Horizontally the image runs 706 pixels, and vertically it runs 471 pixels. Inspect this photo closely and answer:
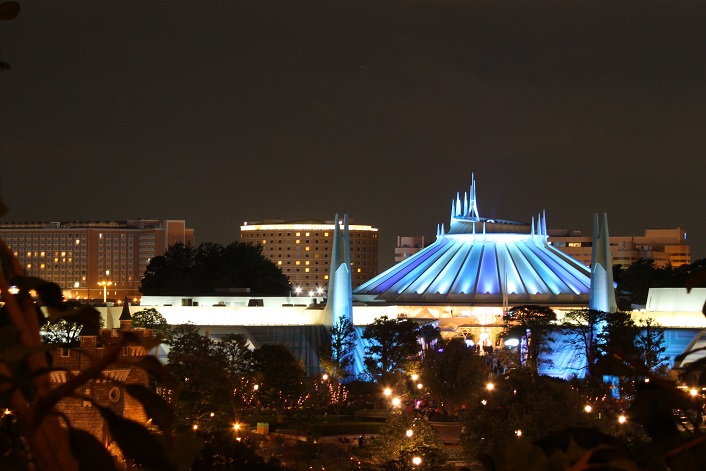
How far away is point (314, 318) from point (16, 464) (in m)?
48.7

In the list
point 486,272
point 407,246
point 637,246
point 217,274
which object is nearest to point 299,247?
point 407,246

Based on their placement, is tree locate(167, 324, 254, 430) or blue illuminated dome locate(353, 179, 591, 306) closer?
tree locate(167, 324, 254, 430)

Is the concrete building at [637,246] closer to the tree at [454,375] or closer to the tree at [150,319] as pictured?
the tree at [150,319]

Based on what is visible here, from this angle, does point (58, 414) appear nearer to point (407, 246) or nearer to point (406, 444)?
point (406, 444)

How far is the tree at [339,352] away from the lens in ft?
141

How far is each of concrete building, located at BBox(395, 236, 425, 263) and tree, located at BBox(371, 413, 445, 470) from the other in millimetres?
108253

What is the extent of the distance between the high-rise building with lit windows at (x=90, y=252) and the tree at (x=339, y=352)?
86609mm

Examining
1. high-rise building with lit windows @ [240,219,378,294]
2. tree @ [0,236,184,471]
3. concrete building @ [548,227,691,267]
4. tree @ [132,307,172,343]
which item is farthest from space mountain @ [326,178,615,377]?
high-rise building with lit windows @ [240,219,378,294]

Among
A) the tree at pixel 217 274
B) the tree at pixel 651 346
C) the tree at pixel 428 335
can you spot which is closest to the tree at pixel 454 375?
the tree at pixel 651 346

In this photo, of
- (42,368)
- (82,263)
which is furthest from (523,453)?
(82,263)

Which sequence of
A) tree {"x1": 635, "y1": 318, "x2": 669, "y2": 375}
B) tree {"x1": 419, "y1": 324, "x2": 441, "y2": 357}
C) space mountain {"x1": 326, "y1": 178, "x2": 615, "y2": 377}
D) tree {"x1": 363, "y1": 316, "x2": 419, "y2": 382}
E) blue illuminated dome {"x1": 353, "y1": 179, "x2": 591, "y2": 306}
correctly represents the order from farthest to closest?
blue illuminated dome {"x1": 353, "y1": 179, "x2": 591, "y2": 306}, space mountain {"x1": 326, "y1": 178, "x2": 615, "y2": 377}, tree {"x1": 419, "y1": 324, "x2": 441, "y2": 357}, tree {"x1": 363, "y1": 316, "x2": 419, "y2": 382}, tree {"x1": 635, "y1": 318, "x2": 669, "y2": 375}

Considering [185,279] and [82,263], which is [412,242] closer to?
[82,263]

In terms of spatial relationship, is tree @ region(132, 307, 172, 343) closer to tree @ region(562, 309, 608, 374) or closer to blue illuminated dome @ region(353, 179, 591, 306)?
blue illuminated dome @ region(353, 179, 591, 306)

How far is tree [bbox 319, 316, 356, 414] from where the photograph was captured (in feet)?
141
